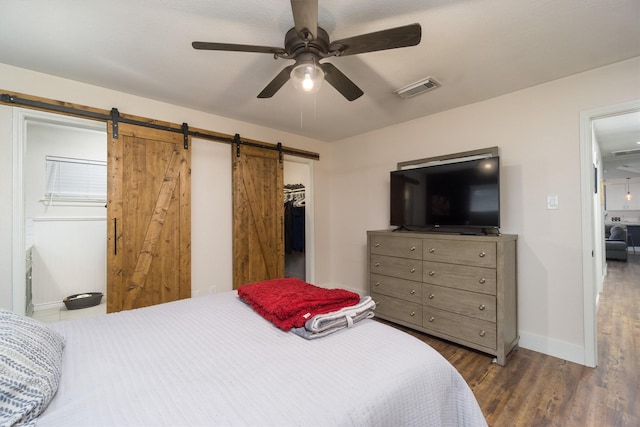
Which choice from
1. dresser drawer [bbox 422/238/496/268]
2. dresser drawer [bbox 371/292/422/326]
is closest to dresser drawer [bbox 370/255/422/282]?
dresser drawer [bbox 422/238/496/268]

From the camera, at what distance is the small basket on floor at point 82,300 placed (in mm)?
3363

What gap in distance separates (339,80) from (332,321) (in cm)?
147

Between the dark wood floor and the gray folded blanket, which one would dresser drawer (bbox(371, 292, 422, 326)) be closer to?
the dark wood floor

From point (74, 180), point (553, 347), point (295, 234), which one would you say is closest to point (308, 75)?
point (295, 234)

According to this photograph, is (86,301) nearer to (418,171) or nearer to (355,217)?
(355,217)

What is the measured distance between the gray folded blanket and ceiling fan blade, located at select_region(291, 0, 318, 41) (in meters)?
1.40

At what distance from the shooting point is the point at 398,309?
9.37 ft

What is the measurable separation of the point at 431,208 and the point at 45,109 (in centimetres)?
363

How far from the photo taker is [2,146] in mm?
2057

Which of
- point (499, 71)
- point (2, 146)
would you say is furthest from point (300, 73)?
point (2, 146)

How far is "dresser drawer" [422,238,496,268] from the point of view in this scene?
7.37 ft

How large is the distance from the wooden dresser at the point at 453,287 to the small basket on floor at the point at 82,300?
3697 millimetres

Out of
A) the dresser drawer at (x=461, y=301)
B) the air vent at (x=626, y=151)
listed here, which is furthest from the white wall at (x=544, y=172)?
the air vent at (x=626, y=151)

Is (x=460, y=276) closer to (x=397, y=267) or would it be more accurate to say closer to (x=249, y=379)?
(x=397, y=267)
